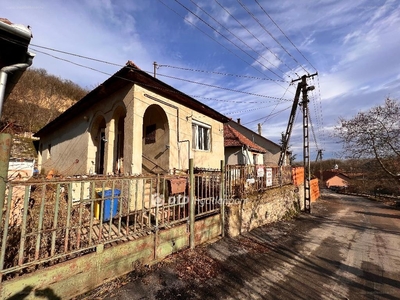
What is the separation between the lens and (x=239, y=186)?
647 cm

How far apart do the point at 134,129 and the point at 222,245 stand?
489 cm

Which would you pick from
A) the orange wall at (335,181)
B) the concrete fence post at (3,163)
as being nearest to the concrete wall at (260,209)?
the concrete fence post at (3,163)

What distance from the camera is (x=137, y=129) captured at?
739cm

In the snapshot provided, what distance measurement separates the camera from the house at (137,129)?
293 inches

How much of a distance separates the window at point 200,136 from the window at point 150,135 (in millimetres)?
2165

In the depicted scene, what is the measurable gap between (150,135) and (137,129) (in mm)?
2315

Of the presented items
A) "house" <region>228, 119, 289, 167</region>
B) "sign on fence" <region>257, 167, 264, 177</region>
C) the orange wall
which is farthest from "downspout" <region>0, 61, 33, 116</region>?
the orange wall

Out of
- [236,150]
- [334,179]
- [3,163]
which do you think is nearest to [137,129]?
[3,163]

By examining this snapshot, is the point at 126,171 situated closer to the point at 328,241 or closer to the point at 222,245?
the point at 222,245

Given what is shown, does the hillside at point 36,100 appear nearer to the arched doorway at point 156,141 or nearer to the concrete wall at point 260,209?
the arched doorway at point 156,141

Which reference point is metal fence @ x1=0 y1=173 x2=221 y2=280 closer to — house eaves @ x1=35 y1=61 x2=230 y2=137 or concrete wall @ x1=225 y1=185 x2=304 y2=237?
concrete wall @ x1=225 y1=185 x2=304 y2=237

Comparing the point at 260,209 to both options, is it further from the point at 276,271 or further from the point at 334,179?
the point at 334,179

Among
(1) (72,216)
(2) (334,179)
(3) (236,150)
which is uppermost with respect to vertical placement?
(3) (236,150)

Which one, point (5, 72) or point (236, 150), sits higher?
point (236, 150)
